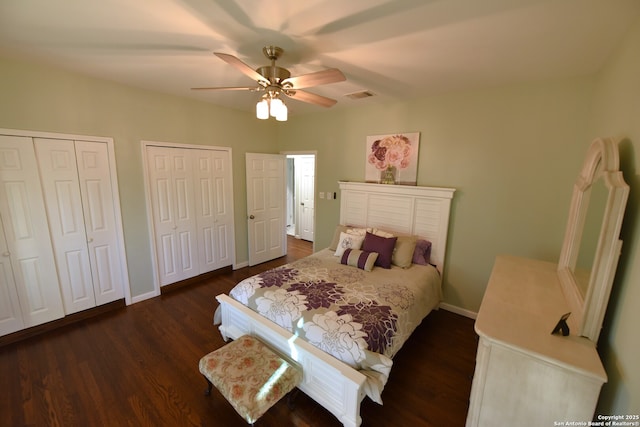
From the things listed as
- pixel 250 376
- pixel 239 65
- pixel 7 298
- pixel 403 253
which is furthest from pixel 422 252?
pixel 7 298

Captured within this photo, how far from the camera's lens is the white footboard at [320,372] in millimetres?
1596

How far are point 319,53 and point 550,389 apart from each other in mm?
2415

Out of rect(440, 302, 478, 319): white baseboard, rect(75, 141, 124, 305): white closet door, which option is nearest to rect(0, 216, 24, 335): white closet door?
rect(75, 141, 124, 305): white closet door

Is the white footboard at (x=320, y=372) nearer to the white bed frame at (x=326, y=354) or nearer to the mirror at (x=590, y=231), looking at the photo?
the white bed frame at (x=326, y=354)

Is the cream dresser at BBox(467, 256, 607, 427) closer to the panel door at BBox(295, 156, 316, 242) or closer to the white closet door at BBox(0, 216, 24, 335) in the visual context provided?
the white closet door at BBox(0, 216, 24, 335)

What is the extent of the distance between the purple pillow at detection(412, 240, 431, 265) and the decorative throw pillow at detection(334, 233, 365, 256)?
25.6 inches

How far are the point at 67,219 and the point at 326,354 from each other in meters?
2.97

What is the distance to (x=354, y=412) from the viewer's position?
1586 mm

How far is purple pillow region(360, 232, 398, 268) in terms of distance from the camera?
283 cm

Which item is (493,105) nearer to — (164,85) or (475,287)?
(475,287)

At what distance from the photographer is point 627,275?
1.17m

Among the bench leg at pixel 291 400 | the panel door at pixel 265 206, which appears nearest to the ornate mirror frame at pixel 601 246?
the bench leg at pixel 291 400

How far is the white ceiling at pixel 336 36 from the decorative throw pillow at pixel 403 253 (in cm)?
172

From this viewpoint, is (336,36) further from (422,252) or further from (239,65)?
(422,252)
